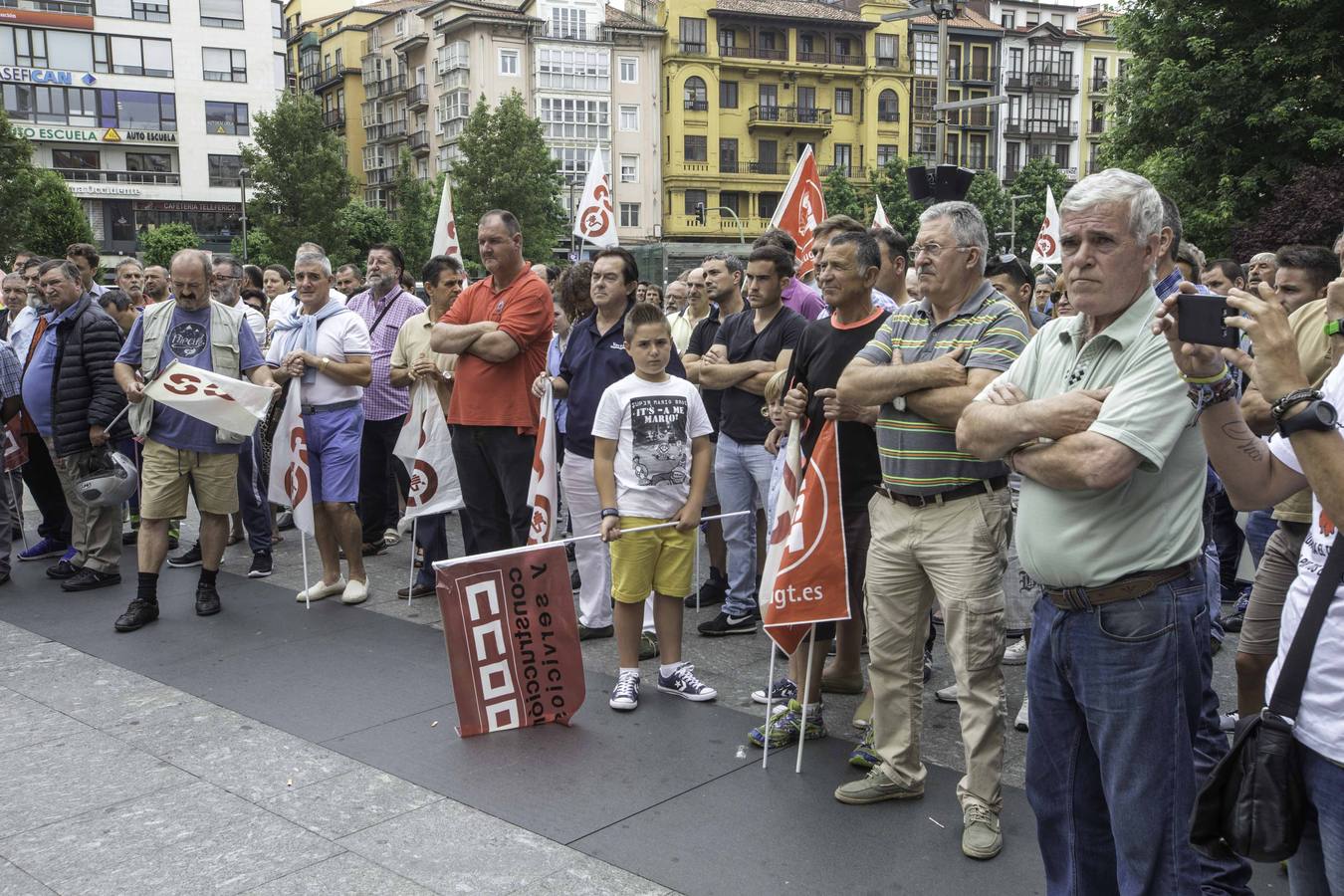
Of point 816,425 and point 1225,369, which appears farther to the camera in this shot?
point 816,425

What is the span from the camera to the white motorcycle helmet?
7.98 meters

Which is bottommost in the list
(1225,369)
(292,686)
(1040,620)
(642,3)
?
(292,686)

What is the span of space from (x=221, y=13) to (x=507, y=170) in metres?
24.2

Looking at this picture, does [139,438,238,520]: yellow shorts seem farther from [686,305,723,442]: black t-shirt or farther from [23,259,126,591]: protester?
[686,305,723,442]: black t-shirt

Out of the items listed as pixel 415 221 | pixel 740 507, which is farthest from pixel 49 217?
pixel 740 507

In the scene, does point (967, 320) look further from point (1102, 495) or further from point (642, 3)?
point (642, 3)

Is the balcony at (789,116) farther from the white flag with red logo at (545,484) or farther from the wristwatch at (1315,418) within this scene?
the wristwatch at (1315,418)

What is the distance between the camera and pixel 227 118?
63.8 metres

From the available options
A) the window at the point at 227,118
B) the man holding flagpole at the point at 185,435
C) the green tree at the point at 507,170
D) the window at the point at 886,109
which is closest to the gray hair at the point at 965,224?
the man holding flagpole at the point at 185,435

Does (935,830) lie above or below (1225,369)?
below

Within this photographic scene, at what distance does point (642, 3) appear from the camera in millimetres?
70438

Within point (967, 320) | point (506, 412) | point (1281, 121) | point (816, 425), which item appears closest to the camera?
point (967, 320)

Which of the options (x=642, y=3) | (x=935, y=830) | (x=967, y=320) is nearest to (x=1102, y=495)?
(x=967, y=320)

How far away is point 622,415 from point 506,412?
1513mm
